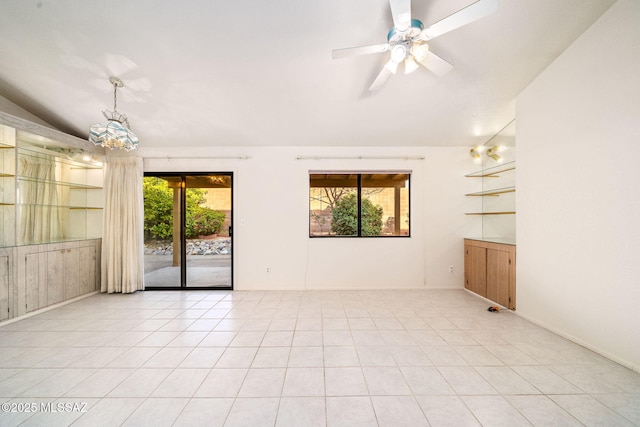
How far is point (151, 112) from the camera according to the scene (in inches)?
134

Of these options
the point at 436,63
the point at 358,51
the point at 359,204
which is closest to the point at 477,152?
the point at 359,204

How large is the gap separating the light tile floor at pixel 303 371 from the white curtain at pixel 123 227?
33.6 inches

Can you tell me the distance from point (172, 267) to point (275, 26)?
4.40 metres

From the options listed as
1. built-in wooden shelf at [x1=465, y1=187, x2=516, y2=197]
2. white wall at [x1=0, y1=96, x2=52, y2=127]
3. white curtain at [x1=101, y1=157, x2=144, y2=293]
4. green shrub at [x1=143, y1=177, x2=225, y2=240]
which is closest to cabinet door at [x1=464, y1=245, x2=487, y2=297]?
built-in wooden shelf at [x1=465, y1=187, x2=516, y2=197]

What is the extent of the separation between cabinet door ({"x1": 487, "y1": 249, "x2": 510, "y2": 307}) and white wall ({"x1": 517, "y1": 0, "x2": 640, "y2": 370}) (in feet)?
0.82

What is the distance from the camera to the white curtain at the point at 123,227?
4004 mm

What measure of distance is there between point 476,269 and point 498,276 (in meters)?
0.45

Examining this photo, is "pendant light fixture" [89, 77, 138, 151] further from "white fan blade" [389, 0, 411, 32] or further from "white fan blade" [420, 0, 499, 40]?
"white fan blade" [420, 0, 499, 40]

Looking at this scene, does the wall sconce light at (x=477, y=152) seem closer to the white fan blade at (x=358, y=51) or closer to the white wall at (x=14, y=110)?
the white fan blade at (x=358, y=51)

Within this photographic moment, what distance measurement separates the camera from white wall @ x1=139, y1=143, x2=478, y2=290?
14.0 ft

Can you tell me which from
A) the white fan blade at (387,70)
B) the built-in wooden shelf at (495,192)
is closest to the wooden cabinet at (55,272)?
the white fan blade at (387,70)

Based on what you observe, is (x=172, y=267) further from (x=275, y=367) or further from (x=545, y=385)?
(x=545, y=385)

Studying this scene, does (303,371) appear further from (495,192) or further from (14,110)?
(14,110)

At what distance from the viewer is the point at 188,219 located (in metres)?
4.27
